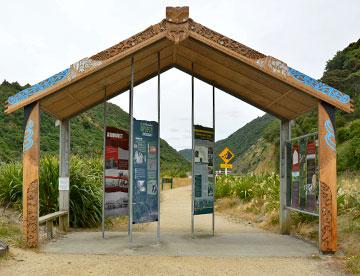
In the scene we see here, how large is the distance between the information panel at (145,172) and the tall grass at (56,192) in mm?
2847

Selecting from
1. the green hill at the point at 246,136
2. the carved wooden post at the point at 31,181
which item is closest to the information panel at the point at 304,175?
the carved wooden post at the point at 31,181

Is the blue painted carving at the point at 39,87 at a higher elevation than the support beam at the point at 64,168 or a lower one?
higher

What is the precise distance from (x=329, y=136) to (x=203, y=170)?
9.67ft

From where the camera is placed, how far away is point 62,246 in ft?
28.3

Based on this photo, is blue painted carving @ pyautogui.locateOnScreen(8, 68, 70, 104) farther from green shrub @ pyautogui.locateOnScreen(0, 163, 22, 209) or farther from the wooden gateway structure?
green shrub @ pyautogui.locateOnScreen(0, 163, 22, 209)

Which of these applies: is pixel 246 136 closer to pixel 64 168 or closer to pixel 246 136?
pixel 246 136

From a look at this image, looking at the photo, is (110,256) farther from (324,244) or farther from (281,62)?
(281,62)

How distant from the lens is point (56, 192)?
11.2 metres

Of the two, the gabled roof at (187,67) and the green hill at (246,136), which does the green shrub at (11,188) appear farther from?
the green hill at (246,136)

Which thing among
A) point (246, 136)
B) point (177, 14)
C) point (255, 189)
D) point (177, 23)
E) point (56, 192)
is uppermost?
point (246, 136)

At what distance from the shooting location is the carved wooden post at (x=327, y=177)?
8156 mm

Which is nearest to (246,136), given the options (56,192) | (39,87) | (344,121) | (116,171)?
(344,121)

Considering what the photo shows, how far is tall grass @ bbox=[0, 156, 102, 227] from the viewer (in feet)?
36.8

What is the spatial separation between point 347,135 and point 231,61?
17942 millimetres
